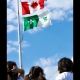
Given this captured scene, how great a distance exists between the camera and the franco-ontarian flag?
12.3 meters

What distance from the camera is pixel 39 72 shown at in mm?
3340

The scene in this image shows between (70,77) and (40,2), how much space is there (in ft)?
33.5

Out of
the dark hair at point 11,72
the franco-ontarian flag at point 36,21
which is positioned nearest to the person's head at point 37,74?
the dark hair at point 11,72

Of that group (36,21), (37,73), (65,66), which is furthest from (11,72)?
(36,21)

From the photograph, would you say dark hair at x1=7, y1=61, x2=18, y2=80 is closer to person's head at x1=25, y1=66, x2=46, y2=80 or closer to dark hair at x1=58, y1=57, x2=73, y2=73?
person's head at x1=25, y1=66, x2=46, y2=80

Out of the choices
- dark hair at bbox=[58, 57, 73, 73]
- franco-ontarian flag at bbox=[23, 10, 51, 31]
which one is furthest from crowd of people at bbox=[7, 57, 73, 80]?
franco-ontarian flag at bbox=[23, 10, 51, 31]

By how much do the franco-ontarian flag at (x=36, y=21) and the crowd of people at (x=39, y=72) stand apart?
861 centimetres

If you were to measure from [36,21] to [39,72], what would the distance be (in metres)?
9.34

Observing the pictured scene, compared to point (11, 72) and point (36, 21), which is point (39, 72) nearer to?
point (11, 72)

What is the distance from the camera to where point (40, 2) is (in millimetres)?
13000

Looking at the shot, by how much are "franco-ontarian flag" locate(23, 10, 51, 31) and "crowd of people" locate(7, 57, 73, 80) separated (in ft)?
28.3
